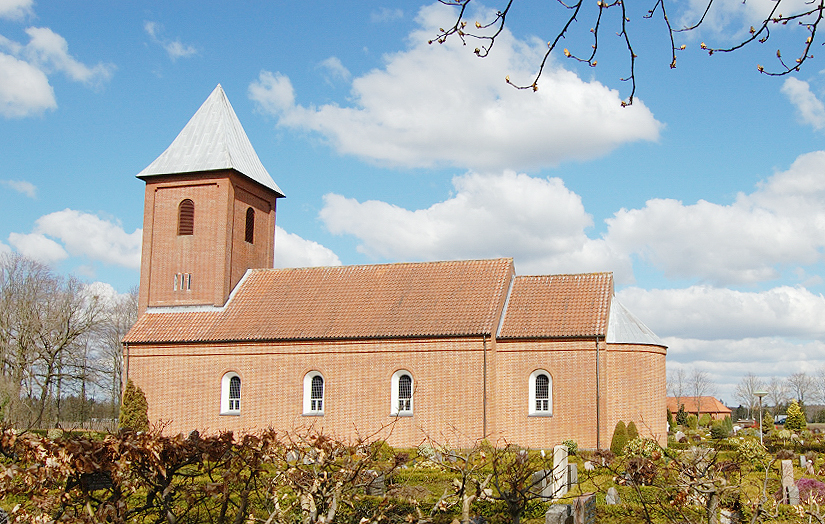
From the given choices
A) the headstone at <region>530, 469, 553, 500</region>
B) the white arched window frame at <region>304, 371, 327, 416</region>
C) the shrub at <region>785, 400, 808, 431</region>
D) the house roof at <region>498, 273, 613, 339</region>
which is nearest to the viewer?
the headstone at <region>530, 469, 553, 500</region>

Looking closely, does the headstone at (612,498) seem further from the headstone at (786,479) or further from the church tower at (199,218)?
the church tower at (199,218)

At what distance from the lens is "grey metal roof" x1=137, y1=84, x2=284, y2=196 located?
92.3 feet

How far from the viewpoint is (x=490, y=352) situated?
76.9ft

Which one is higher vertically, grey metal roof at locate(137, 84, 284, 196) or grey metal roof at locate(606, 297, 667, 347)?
grey metal roof at locate(137, 84, 284, 196)

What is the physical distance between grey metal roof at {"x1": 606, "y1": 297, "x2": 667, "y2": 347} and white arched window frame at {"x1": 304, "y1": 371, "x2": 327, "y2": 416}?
9.27 m

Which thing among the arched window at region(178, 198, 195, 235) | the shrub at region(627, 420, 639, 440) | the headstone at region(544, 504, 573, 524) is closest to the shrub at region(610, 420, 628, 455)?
the shrub at region(627, 420, 639, 440)

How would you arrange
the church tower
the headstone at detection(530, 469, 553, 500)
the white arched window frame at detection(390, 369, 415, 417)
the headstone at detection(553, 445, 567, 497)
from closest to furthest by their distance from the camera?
the headstone at detection(530, 469, 553, 500) < the headstone at detection(553, 445, 567, 497) < the white arched window frame at detection(390, 369, 415, 417) < the church tower

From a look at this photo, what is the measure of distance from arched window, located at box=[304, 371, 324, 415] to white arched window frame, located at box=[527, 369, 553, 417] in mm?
6744

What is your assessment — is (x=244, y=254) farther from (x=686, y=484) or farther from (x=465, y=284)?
(x=686, y=484)

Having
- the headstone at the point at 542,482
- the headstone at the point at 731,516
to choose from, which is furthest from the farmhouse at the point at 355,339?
the headstone at the point at 731,516

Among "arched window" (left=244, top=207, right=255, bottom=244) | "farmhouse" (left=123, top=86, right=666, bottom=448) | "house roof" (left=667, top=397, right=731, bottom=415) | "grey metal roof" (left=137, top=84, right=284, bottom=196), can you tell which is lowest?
"house roof" (left=667, top=397, right=731, bottom=415)

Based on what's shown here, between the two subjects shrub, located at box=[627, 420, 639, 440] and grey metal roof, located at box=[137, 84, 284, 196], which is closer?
shrub, located at box=[627, 420, 639, 440]

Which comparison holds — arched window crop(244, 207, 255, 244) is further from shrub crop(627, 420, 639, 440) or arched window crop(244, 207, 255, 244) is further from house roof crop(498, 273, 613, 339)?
shrub crop(627, 420, 639, 440)

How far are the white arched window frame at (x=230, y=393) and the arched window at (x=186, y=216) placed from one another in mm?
5925
